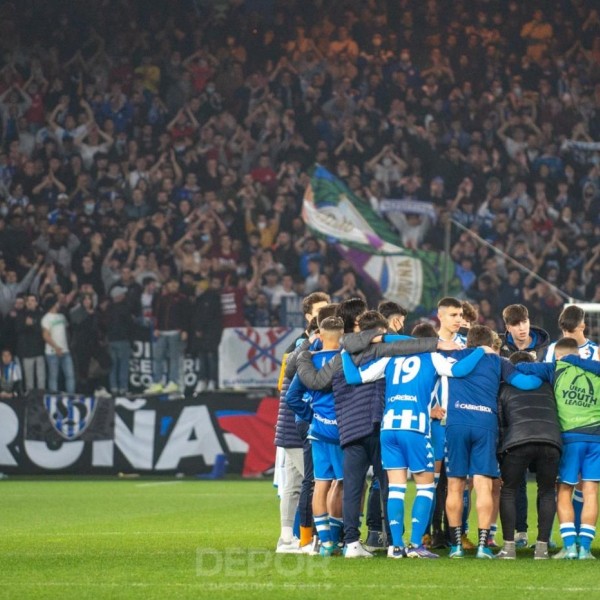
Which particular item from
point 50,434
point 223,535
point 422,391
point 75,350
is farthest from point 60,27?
point 422,391

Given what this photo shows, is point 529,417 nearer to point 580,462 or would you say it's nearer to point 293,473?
point 580,462

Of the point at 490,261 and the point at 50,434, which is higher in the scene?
the point at 490,261

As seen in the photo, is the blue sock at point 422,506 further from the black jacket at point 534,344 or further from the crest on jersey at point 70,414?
the crest on jersey at point 70,414

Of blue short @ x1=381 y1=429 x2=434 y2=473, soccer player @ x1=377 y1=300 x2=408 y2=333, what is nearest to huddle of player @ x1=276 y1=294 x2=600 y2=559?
blue short @ x1=381 y1=429 x2=434 y2=473

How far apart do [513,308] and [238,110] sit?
1936cm

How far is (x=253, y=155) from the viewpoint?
27656 mm

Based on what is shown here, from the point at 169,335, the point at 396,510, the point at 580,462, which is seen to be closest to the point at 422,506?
the point at 396,510

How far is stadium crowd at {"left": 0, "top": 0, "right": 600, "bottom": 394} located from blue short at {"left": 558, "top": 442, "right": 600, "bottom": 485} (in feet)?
46.0

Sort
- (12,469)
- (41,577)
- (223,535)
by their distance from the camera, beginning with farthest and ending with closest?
(12,469), (223,535), (41,577)

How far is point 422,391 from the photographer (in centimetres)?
877

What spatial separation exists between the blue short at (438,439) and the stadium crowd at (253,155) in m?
12.8

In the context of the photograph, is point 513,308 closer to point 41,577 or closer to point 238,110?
point 41,577

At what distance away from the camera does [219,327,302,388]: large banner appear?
21391 millimetres

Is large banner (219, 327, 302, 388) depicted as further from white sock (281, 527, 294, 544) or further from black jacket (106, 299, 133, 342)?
white sock (281, 527, 294, 544)
